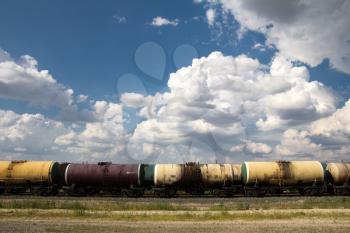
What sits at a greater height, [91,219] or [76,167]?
[76,167]

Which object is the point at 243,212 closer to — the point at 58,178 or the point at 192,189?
the point at 192,189

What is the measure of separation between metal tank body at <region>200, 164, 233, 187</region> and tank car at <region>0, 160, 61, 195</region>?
15400 millimetres

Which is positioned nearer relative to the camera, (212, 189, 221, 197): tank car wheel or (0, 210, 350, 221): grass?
(0, 210, 350, 221): grass

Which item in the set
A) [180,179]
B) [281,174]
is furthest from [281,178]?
→ [180,179]

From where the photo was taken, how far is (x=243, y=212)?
26719 millimetres

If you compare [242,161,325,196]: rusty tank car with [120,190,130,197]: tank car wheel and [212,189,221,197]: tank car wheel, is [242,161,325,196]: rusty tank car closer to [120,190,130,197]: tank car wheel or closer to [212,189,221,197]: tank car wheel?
[212,189,221,197]: tank car wheel

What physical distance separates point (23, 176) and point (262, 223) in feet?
93.4

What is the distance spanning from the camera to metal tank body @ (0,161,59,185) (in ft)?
134

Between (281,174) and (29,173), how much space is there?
1038 inches

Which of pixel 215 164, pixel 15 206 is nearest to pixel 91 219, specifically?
pixel 15 206

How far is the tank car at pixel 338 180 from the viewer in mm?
40781

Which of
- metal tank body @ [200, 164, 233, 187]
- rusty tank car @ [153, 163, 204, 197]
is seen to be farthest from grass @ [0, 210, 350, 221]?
rusty tank car @ [153, 163, 204, 197]

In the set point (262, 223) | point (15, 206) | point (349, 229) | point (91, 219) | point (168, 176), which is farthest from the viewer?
point (168, 176)

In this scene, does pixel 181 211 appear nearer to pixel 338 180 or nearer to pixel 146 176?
pixel 146 176
